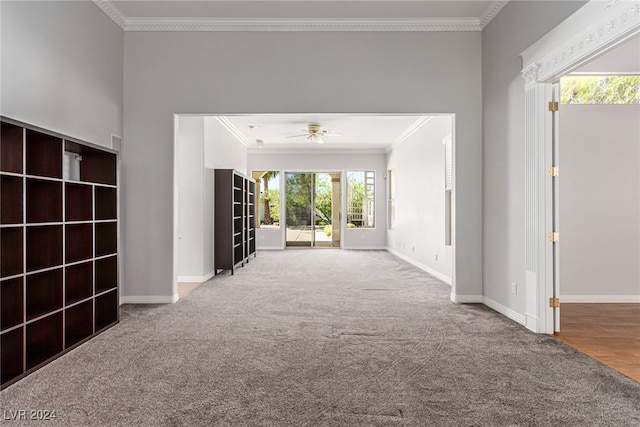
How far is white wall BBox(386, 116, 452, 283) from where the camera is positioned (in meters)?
6.68

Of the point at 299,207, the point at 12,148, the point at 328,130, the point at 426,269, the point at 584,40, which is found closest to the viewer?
the point at 12,148

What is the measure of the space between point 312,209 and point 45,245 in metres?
9.05

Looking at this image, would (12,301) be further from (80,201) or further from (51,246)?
(80,201)

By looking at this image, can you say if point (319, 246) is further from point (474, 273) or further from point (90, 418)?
point (90, 418)

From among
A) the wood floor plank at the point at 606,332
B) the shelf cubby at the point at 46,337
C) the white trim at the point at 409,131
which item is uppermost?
the white trim at the point at 409,131

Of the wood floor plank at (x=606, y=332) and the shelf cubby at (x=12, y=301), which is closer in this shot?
the shelf cubby at (x=12, y=301)

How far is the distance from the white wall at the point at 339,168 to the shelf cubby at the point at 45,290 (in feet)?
28.6

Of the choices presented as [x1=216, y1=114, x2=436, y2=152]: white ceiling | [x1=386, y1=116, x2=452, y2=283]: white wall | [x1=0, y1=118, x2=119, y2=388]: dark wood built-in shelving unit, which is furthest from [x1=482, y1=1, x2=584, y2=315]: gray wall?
[x1=0, y1=118, x2=119, y2=388]: dark wood built-in shelving unit

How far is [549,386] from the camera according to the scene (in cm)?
254

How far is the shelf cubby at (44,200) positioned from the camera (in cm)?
307

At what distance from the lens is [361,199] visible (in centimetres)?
1196

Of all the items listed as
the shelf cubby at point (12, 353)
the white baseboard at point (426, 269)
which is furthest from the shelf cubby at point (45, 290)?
the white baseboard at point (426, 269)

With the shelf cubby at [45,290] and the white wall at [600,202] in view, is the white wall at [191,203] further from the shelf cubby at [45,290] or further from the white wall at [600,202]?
the white wall at [600,202]

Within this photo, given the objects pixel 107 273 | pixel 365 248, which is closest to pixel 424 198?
pixel 365 248
